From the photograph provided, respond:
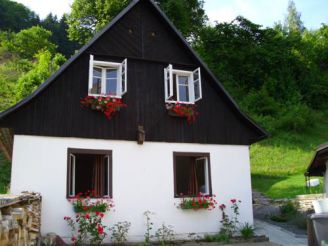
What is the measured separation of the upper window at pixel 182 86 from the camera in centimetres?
1281

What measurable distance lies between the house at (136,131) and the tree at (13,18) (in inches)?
2145

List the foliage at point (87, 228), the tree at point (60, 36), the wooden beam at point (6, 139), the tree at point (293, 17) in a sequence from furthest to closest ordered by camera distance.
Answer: the tree at point (293, 17) < the tree at point (60, 36) < the wooden beam at point (6, 139) < the foliage at point (87, 228)

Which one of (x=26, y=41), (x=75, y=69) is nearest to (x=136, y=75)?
(x=75, y=69)

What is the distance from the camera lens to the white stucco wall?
10.8 meters

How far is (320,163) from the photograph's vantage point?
49.7 ft

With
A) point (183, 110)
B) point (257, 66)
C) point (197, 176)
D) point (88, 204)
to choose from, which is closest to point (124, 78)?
point (183, 110)

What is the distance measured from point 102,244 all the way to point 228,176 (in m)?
4.45

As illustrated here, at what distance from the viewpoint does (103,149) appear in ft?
38.3

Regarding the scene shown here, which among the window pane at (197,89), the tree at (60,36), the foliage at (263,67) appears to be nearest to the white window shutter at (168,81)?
the window pane at (197,89)

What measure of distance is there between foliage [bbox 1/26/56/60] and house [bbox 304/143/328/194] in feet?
126

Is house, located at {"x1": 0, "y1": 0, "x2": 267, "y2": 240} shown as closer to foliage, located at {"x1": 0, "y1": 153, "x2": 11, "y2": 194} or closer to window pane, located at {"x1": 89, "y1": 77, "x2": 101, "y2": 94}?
window pane, located at {"x1": 89, "y1": 77, "x2": 101, "y2": 94}

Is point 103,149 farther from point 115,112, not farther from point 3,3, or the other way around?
point 3,3

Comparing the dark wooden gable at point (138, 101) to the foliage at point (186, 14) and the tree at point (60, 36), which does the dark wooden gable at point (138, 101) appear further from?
the tree at point (60, 36)

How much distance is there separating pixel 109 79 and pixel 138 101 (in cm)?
110
